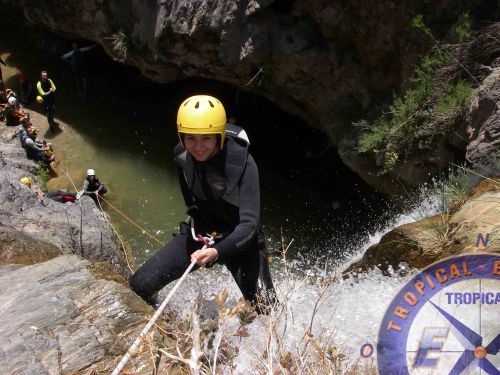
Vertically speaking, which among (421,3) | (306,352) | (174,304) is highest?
(421,3)

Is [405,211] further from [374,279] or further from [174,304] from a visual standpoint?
[174,304]

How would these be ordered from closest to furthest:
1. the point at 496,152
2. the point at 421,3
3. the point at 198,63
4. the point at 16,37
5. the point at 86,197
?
1. the point at 496,152
2. the point at 421,3
3. the point at 86,197
4. the point at 198,63
5. the point at 16,37

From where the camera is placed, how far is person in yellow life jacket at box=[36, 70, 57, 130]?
1027 cm

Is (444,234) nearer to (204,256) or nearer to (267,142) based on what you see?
(204,256)

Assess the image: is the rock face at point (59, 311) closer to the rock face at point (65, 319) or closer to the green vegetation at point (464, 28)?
the rock face at point (65, 319)

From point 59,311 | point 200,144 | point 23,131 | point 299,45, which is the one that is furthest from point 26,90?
point 200,144

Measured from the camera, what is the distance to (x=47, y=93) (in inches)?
405

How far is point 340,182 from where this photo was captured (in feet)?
31.2

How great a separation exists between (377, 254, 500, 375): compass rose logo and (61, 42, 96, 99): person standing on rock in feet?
35.0

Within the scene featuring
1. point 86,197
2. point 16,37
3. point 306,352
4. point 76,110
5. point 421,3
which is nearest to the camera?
point 306,352

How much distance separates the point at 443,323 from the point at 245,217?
69.1 inches

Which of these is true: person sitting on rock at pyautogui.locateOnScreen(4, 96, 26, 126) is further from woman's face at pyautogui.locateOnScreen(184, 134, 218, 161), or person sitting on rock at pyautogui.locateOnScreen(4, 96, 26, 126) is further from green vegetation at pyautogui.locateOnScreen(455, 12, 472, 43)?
green vegetation at pyautogui.locateOnScreen(455, 12, 472, 43)

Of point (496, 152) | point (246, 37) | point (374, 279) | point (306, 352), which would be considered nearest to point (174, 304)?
point (374, 279)

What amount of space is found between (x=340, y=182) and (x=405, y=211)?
361cm
